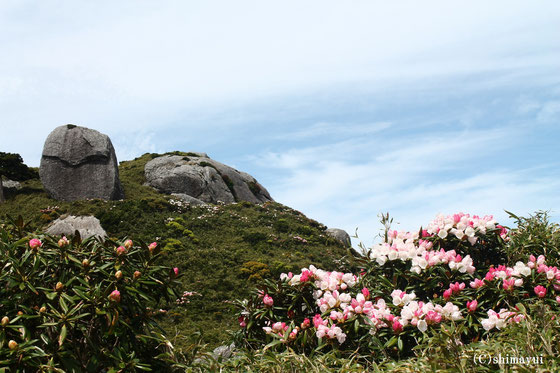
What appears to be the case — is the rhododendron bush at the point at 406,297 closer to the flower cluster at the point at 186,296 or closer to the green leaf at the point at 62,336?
the green leaf at the point at 62,336

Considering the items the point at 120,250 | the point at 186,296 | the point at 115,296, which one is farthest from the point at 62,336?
the point at 186,296

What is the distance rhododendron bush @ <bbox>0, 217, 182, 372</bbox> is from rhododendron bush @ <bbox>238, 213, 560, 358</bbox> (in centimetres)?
133

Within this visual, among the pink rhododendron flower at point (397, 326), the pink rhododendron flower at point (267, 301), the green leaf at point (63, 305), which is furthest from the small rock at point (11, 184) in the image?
the pink rhododendron flower at point (397, 326)

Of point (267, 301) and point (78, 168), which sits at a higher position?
point (78, 168)

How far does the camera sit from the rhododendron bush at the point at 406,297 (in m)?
5.14

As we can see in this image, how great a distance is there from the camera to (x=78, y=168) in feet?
79.8

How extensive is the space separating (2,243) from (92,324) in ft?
4.12

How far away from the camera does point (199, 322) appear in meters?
12.9

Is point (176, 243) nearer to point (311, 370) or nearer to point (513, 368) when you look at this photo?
point (311, 370)

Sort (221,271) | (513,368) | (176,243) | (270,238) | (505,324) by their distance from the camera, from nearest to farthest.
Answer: (513,368) → (505,324) → (221,271) → (176,243) → (270,238)

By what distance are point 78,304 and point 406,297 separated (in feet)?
11.5

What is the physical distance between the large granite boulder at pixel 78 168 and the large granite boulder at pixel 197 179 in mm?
4110

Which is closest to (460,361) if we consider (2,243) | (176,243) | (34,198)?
(2,243)

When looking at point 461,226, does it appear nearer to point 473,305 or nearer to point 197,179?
point 473,305
